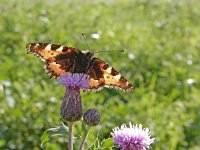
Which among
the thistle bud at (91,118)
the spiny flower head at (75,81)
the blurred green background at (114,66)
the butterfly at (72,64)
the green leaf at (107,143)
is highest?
the blurred green background at (114,66)

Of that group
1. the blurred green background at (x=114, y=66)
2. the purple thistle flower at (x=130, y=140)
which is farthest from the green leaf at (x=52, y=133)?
the blurred green background at (x=114, y=66)

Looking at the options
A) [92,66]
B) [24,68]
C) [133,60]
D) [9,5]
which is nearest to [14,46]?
[24,68]

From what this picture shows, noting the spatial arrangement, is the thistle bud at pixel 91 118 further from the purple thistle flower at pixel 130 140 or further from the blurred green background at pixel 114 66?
the blurred green background at pixel 114 66

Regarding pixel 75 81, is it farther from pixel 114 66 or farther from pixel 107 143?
pixel 114 66

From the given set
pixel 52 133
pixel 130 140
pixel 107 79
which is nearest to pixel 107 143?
pixel 130 140

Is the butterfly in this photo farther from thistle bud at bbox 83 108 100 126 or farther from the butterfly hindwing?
thistle bud at bbox 83 108 100 126

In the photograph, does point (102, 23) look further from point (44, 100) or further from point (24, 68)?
point (44, 100)
